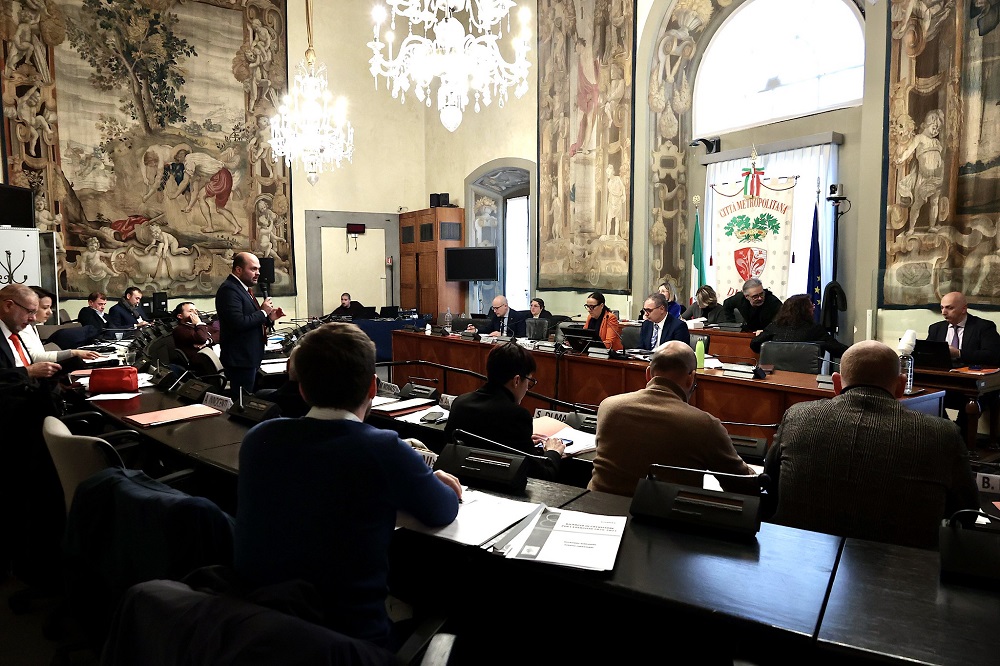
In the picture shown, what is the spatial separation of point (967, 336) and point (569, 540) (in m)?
5.81

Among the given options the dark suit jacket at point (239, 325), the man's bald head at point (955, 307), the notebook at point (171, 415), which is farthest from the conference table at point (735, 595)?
the man's bald head at point (955, 307)

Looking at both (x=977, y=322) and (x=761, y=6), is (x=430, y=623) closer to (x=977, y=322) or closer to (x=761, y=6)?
(x=977, y=322)

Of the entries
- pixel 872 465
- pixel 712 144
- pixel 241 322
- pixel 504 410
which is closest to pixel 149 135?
pixel 241 322

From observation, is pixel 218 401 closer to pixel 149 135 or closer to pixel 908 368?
pixel 908 368

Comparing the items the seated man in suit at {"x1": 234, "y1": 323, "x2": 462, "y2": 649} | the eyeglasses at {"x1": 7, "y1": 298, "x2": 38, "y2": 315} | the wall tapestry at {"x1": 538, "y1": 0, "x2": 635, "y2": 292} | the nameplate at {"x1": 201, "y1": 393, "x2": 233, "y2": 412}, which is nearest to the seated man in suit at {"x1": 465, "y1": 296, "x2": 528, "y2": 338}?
the wall tapestry at {"x1": 538, "y1": 0, "x2": 635, "y2": 292}

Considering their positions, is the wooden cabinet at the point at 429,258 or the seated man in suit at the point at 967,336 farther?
the wooden cabinet at the point at 429,258

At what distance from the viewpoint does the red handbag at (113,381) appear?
13.9ft

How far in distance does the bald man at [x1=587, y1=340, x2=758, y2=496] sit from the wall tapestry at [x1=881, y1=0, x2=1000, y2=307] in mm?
5516

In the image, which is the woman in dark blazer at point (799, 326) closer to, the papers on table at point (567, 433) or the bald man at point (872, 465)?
the papers on table at point (567, 433)

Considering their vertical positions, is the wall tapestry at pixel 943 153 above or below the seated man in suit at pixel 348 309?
above

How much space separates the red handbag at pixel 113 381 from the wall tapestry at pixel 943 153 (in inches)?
277

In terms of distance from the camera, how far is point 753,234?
355 inches

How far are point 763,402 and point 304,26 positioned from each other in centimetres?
1136

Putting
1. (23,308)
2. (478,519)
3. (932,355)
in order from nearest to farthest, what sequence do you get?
1. (478,519)
2. (23,308)
3. (932,355)
